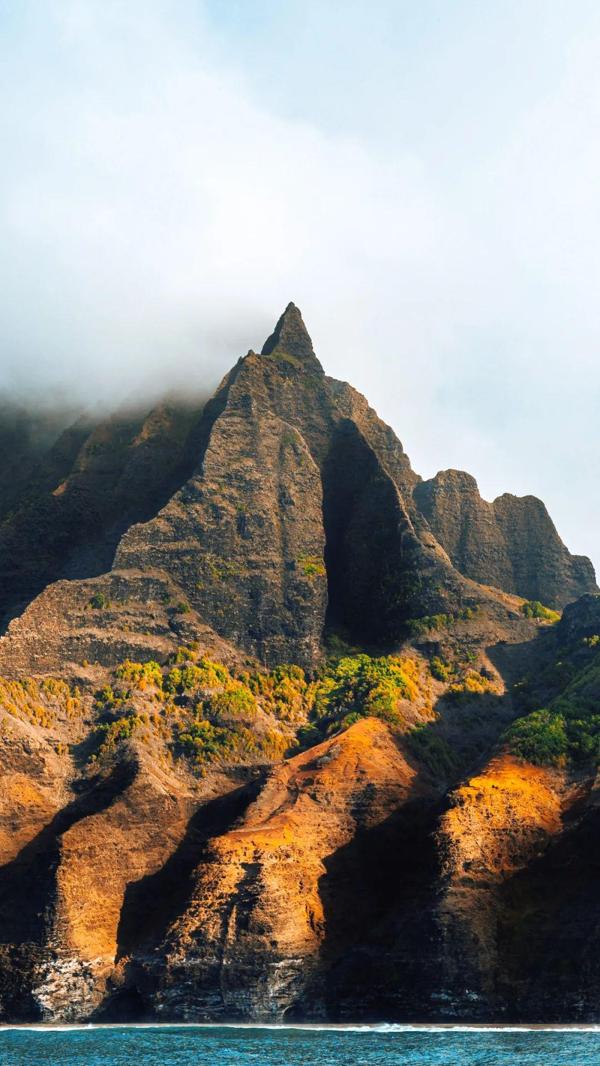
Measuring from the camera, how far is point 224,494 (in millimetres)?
117625

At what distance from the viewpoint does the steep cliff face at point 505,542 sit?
459 ft

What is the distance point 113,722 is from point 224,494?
27651 millimetres

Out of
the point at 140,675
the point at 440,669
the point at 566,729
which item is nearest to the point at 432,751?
the point at 566,729

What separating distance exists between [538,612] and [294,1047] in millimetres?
66103

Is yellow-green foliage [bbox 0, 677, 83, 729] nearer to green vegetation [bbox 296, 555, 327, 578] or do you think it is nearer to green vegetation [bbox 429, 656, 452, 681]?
green vegetation [bbox 296, 555, 327, 578]

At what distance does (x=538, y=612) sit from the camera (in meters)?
127

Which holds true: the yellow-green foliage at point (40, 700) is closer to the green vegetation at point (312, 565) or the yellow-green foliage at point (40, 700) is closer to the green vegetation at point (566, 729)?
the green vegetation at point (312, 565)

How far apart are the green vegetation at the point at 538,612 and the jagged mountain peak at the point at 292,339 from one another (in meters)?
36.2

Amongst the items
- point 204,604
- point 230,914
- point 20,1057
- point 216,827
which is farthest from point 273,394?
point 20,1057

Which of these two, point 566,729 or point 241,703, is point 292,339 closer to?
point 241,703

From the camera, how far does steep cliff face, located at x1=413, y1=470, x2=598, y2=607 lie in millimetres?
140000

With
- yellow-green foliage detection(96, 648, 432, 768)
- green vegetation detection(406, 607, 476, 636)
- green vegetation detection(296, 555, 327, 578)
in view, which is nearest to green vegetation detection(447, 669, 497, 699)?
yellow-green foliage detection(96, 648, 432, 768)

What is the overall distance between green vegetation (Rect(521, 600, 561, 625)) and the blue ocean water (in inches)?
2286

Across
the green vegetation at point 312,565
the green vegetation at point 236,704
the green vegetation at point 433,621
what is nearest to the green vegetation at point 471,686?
the green vegetation at point 236,704
